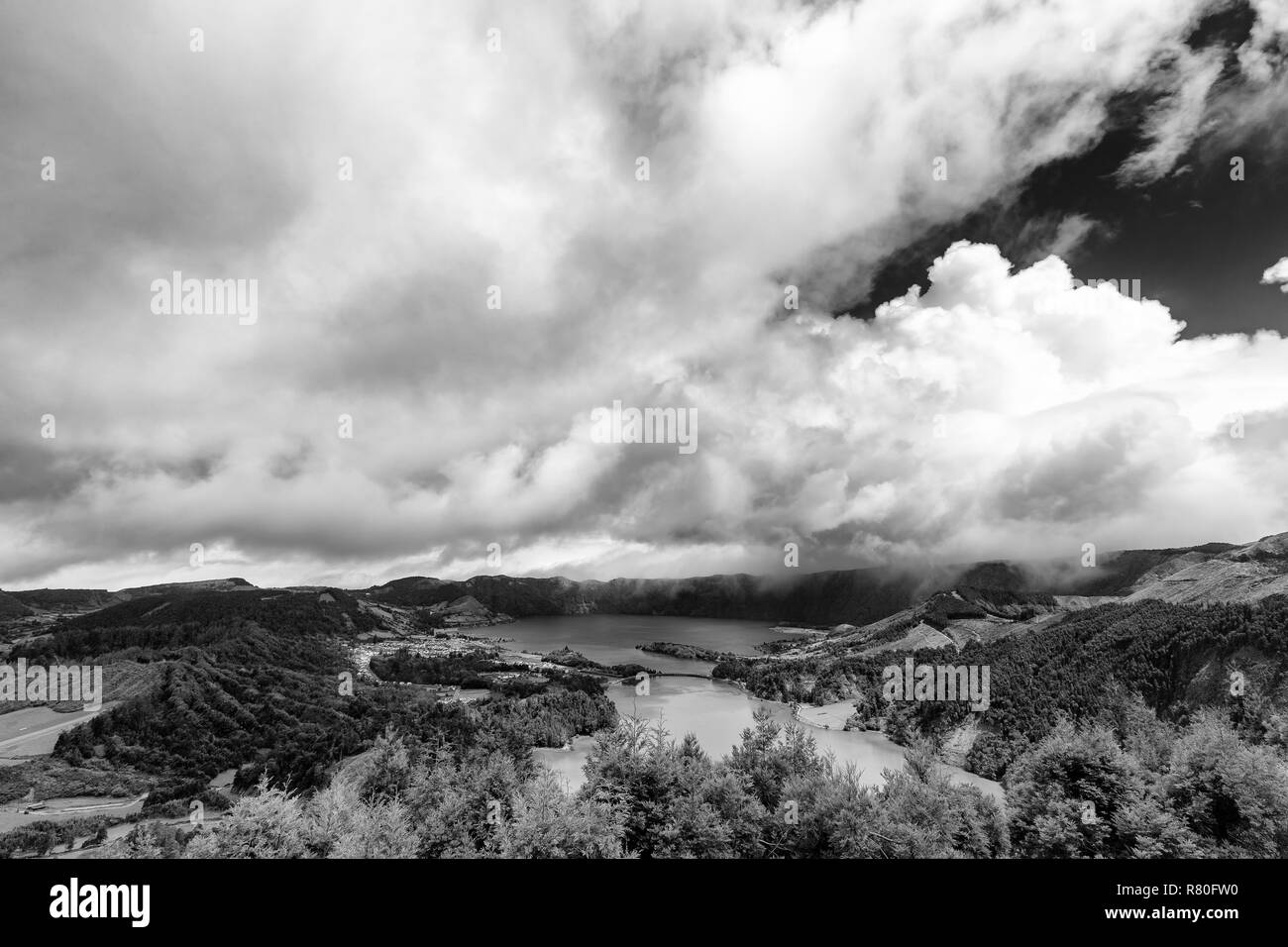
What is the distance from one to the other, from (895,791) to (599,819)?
25.6 m

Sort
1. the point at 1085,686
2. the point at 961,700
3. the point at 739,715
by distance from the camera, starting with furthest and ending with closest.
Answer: the point at 739,715 < the point at 961,700 < the point at 1085,686

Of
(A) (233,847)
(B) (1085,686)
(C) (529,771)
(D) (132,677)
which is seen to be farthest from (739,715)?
(D) (132,677)

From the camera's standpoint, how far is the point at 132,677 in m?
179

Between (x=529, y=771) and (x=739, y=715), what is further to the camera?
(x=739, y=715)

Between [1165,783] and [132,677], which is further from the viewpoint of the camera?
[132,677]

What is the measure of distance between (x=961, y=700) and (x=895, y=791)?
3598 inches

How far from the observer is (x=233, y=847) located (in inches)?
1391

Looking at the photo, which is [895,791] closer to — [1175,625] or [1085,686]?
[1085,686]
